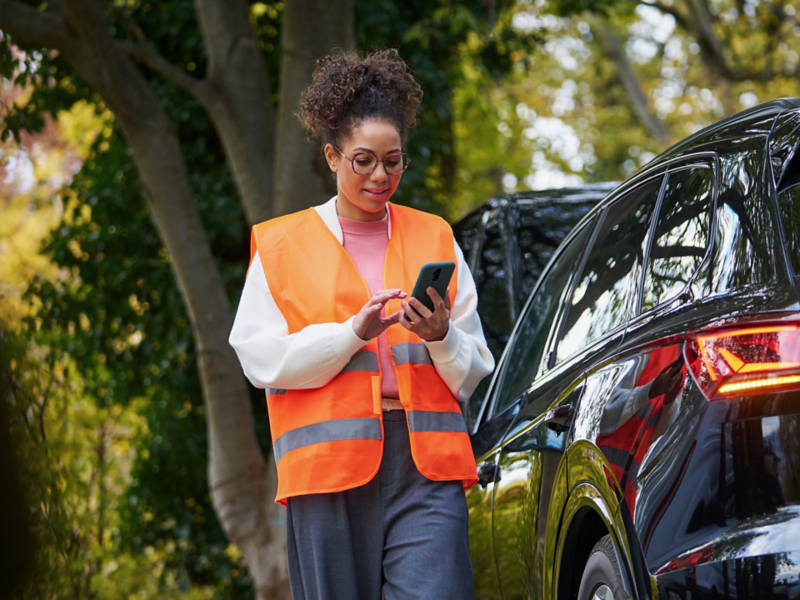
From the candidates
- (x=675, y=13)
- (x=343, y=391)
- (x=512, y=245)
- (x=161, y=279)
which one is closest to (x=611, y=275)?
(x=343, y=391)

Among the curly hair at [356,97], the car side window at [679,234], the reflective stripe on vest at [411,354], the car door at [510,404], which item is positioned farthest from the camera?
the car door at [510,404]

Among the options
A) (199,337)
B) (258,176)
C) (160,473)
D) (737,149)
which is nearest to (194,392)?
(160,473)

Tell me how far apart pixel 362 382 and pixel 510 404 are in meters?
0.91

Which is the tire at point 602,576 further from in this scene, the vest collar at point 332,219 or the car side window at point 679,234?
the vest collar at point 332,219

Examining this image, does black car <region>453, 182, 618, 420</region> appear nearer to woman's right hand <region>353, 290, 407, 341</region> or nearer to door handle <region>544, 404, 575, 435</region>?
door handle <region>544, 404, 575, 435</region>

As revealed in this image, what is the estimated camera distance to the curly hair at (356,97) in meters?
2.96

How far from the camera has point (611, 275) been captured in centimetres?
301

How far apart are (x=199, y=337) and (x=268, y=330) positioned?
4444 mm

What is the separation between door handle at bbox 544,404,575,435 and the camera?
8.93 feet

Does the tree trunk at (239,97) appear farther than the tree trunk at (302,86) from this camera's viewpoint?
Yes

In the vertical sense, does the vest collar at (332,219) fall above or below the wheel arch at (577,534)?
above

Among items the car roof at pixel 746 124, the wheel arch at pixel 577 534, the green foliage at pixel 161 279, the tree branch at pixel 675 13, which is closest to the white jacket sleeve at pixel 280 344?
the wheel arch at pixel 577 534

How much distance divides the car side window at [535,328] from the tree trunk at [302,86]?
2846 mm

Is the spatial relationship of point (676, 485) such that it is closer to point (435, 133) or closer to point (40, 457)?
point (40, 457)
